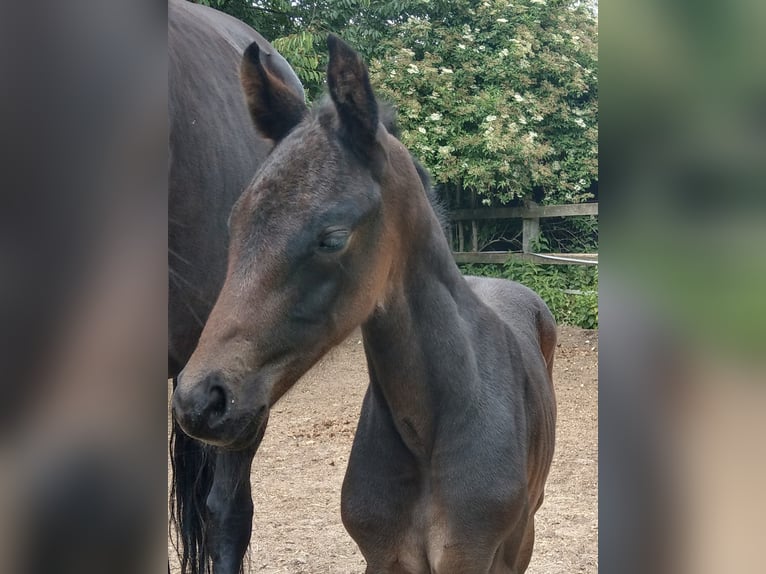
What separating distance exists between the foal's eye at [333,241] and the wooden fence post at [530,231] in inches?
316

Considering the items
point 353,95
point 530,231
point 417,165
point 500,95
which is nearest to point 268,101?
point 353,95

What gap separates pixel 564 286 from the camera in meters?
9.24

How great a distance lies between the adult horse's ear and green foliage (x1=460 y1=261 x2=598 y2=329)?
289 inches

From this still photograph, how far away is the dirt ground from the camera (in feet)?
12.7

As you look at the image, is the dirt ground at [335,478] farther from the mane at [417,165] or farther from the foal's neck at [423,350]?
the mane at [417,165]

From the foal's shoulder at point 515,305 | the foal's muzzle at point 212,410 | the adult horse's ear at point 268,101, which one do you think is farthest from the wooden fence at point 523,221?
the foal's muzzle at point 212,410

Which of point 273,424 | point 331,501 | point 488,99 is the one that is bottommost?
point 273,424

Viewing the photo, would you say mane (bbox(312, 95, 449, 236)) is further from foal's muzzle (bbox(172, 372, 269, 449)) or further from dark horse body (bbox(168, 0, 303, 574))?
foal's muzzle (bbox(172, 372, 269, 449))

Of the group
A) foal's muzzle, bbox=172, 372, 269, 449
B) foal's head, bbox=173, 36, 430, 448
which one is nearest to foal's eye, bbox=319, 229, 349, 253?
foal's head, bbox=173, 36, 430, 448
